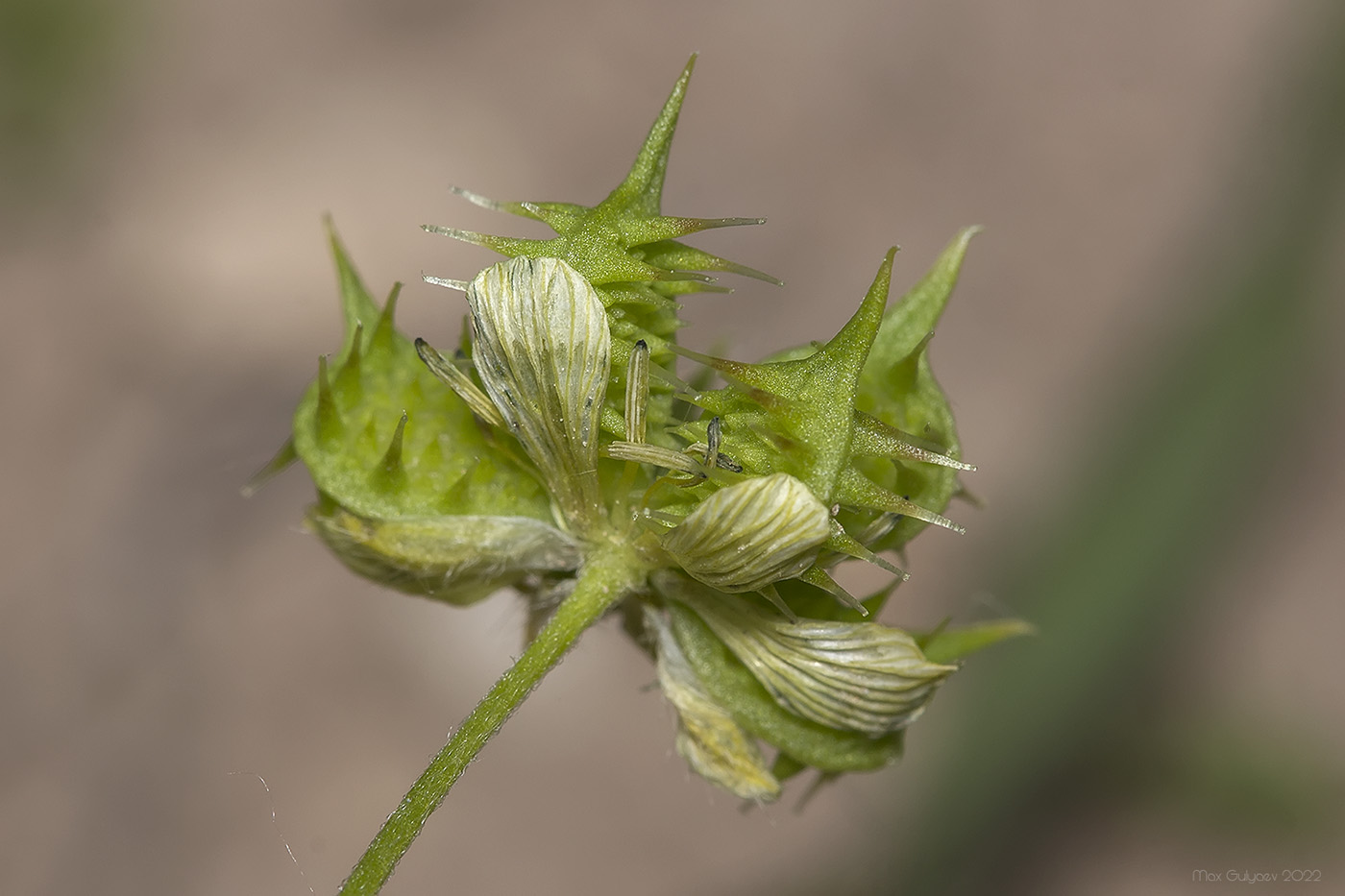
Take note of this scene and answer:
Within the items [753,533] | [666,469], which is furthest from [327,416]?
[753,533]

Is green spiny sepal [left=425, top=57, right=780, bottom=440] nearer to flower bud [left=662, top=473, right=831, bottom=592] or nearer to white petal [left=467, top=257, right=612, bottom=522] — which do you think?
white petal [left=467, top=257, right=612, bottom=522]

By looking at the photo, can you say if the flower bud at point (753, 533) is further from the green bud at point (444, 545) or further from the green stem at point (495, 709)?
the green bud at point (444, 545)

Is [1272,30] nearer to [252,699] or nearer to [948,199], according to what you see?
[948,199]

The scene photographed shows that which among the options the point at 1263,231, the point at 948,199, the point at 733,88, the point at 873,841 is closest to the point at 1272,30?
the point at 1263,231

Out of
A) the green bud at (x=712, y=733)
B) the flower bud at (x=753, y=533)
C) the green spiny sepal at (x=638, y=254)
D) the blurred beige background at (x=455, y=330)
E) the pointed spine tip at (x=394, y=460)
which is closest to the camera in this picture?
the flower bud at (x=753, y=533)

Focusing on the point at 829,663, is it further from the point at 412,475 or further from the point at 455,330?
the point at 455,330

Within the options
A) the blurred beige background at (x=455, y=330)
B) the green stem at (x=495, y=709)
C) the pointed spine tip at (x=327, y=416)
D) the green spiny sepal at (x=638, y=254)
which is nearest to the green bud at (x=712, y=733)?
the green stem at (x=495, y=709)
